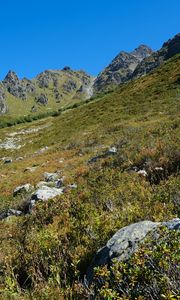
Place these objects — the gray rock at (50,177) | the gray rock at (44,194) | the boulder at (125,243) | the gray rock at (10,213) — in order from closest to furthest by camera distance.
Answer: the boulder at (125,243)
the gray rock at (44,194)
the gray rock at (10,213)
the gray rock at (50,177)

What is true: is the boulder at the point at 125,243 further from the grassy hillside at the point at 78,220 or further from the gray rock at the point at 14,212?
the gray rock at the point at 14,212

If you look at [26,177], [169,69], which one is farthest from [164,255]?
[169,69]

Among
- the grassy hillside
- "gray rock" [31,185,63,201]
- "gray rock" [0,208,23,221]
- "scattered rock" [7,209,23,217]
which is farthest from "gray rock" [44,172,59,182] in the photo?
"scattered rock" [7,209,23,217]

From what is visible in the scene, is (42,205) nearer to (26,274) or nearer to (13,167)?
(26,274)

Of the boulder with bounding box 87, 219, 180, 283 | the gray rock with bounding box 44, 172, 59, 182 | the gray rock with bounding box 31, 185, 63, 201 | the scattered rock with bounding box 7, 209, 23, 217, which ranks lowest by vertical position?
the gray rock with bounding box 44, 172, 59, 182

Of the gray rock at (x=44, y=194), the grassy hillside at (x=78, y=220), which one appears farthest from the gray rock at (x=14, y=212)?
the gray rock at (x=44, y=194)

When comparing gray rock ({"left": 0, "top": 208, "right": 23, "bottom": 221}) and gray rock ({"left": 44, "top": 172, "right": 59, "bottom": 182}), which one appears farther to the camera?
gray rock ({"left": 44, "top": 172, "right": 59, "bottom": 182})

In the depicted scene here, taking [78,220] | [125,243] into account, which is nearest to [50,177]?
[78,220]

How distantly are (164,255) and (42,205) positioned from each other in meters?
6.34

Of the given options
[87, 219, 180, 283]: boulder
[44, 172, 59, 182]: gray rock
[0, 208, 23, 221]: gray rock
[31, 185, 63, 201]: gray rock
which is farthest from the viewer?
[44, 172, 59, 182]: gray rock

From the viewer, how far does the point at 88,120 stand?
44.4m

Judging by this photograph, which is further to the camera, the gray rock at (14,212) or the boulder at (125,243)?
the gray rock at (14,212)

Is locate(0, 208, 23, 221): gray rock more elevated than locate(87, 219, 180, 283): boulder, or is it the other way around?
locate(87, 219, 180, 283): boulder

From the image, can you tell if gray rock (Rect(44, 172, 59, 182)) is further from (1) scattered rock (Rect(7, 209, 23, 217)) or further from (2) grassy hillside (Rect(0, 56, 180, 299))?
(1) scattered rock (Rect(7, 209, 23, 217))
